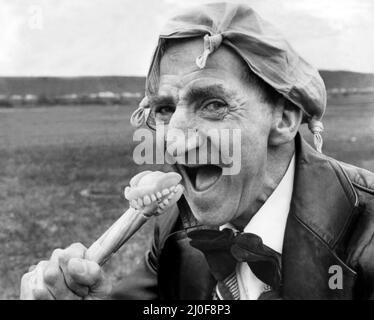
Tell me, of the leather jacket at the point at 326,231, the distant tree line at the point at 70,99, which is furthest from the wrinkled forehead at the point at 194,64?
the distant tree line at the point at 70,99

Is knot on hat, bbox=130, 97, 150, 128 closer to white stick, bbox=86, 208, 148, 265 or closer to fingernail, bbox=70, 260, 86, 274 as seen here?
white stick, bbox=86, 208, 148, 265

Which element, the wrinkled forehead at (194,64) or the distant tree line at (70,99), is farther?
the distant tree line at (70,99)

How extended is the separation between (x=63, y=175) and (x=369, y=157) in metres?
1.22

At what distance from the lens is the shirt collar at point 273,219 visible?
1.39 m

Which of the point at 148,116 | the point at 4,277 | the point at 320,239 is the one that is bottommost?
the point at 4,277

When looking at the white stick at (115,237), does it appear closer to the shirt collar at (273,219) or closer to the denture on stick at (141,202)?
the denture on stick at (141,202)

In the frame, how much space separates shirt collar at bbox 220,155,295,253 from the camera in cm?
139

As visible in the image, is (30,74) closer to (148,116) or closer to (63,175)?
(63,175)

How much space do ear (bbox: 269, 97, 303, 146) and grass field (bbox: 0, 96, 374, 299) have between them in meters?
1.30

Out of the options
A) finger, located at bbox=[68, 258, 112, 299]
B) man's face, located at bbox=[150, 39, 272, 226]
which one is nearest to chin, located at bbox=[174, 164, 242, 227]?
man's face, located at bbox=[150, 39, 272, 226]

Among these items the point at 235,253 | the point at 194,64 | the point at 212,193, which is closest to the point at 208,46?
the point at 194,64

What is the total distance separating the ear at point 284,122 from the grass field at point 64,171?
4.26ft

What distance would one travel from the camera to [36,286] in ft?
4.50

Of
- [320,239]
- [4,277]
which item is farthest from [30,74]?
[320,239]
